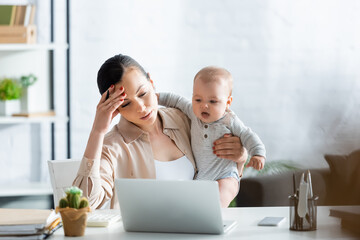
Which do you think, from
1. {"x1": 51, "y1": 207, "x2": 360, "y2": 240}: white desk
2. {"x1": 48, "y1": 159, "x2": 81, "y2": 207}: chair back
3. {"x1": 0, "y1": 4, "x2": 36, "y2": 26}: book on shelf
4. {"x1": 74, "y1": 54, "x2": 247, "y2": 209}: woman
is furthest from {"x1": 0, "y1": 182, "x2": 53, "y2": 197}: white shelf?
{"x1": 51, "y1": 207, "x2": 360, "y2": 240}: white desk

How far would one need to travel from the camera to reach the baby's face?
2.04 meters

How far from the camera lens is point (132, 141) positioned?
6.64 feet

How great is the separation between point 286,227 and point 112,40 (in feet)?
7.70

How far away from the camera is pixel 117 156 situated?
2.00 meters

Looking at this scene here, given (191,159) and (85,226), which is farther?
(191,159)

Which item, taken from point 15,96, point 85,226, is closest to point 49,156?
point 15,96

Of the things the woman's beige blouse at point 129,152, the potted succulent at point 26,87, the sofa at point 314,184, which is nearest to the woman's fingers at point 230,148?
the woman's beige blouse at point 129,152

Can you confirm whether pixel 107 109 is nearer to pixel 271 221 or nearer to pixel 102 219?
pixel 102 219

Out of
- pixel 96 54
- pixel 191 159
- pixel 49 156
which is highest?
pixel 96 54

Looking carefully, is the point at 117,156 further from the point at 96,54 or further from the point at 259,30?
the point at 259,30

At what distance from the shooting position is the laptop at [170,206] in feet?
4.61

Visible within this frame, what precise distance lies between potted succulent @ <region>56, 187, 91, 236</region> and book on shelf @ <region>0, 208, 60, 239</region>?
55 millimetres

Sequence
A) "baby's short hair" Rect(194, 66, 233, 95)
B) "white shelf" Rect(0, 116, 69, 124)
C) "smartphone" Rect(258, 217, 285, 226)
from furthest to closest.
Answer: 1. "white shelf" Rect(0, 116, 69, 124)
2. "baby's short hair" Rect(194, 66, 233, 95)
3. "smartphone" Rect(258, 217, 285, 226)

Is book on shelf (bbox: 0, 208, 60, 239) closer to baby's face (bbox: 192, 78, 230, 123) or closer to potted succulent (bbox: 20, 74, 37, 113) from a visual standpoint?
baby's face (bbox: 192, 78, 230, 123)
